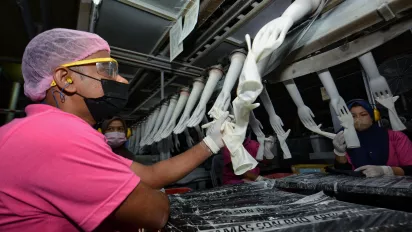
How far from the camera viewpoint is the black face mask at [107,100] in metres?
1.08

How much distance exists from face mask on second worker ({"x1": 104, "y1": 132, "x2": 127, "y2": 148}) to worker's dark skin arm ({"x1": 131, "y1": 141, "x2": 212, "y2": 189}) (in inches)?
63.1

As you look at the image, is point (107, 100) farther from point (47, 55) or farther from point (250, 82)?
point (250, 82)

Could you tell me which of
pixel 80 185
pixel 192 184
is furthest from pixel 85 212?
pixel 192 184

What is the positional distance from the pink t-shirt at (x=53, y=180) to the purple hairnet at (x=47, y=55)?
1.19ft

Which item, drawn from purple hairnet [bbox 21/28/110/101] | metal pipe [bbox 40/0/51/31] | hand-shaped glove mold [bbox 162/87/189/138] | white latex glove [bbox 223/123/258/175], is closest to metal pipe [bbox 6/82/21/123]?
metal pipe [bbox 40/0/51/31]

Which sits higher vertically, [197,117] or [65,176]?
[197,117]

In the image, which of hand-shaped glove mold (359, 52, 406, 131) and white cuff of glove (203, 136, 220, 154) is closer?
hand-shaped glove mold (359, 52, 406, 131)

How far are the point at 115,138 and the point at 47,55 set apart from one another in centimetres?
191

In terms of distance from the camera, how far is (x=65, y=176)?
0.68 metres

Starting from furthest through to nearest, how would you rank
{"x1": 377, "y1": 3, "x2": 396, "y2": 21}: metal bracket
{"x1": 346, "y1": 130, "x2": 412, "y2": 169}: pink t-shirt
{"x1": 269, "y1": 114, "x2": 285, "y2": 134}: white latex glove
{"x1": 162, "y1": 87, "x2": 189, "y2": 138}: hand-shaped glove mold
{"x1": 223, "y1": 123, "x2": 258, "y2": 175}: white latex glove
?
{"x1": 346, "y1": 130, "x2": 412, "y2": 169}: pink t-shirt → {"x1": 162, "y1": 87, "x2": 189, "y2": 138}: hand-shaped glove mold → {"x1": 269, "y1": 114, "x2": 285, "y2": 134}: white latex glove → {"x1": 223, "y1": 123, "x2": 258, "y2": 175}: white latex glove → {"x1": 377, "y1": 3, "x2": 396, "y2": 21}: metal bracket

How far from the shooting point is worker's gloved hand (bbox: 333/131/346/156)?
6.63ft

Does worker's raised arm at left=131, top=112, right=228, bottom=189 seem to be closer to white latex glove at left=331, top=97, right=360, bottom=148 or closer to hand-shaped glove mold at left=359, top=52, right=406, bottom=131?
white latex glove at left=331, top=97, right=360, bottom=148

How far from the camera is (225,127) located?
49.3 inches

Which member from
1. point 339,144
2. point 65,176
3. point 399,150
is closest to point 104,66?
point 65,176
